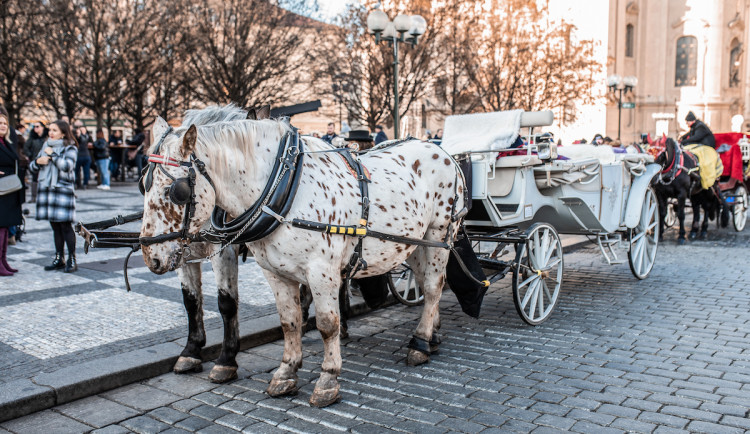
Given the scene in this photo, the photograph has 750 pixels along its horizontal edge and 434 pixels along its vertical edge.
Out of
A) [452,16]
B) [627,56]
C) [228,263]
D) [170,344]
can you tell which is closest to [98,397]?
[170,344]

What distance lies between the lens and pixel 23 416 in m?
4.09

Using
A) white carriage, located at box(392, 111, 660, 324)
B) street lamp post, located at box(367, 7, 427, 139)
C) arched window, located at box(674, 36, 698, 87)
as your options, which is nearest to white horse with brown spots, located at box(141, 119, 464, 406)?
white carriage, located at box(392, 111, 660, 324)

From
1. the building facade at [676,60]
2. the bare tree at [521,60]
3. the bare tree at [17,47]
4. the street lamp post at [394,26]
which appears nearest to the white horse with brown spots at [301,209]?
the street lamp post at [394,26]

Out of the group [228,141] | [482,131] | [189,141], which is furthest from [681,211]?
[189,141]

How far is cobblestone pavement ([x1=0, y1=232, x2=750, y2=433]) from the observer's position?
395cm

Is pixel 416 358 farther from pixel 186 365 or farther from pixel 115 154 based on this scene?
pixel 115 154

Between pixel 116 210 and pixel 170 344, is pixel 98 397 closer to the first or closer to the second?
pixel 170 344

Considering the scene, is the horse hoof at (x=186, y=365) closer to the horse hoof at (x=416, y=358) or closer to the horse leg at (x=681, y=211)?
the horse hoof at (x=416, y=358)

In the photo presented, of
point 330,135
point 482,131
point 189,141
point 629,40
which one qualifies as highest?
point 629,40

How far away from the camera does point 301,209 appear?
4109 millimetres

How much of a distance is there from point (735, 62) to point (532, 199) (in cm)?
4913

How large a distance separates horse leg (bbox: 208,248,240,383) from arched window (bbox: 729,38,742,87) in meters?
51.3

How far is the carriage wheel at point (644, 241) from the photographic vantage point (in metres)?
8.02

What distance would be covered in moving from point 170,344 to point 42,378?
3.33 feet
